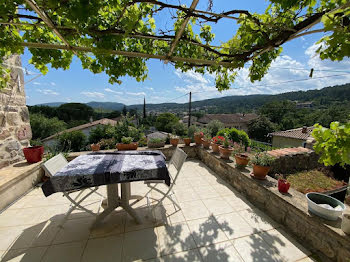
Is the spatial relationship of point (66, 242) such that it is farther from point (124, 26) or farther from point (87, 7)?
point (124, 26)

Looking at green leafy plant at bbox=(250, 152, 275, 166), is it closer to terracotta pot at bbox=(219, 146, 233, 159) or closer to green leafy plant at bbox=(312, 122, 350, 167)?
terracotta pot at bbox=(219, 146, 233, 159)

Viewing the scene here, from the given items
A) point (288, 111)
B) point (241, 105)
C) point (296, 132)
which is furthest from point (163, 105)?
point (296, 132)

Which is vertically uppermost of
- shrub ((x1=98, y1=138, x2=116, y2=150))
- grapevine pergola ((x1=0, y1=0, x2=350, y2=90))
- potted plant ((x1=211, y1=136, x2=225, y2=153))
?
grapevine pergola ((x1=0, y1=0, x2=350, y2=90))

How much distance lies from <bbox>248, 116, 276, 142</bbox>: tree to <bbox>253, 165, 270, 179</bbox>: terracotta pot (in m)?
34.2

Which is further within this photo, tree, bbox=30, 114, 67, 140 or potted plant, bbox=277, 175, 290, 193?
tree, bbox=30, 114, 67, 140

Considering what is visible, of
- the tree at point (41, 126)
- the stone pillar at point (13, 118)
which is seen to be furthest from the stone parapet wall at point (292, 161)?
the tree at point (41, 126)

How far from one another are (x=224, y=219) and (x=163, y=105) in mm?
55283

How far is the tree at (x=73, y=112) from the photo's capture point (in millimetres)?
26163

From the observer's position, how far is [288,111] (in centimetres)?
3725

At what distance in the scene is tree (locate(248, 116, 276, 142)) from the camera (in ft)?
107

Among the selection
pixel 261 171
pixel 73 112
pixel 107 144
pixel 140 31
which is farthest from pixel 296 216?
pixel 73 112

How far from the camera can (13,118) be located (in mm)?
2965

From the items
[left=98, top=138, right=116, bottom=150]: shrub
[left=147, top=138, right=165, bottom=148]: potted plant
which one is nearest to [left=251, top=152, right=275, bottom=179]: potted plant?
[left=147, top=138, right=165, bottom=148]: potted plant

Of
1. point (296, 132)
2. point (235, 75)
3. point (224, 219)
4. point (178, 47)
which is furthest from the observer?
point (296, 132)
